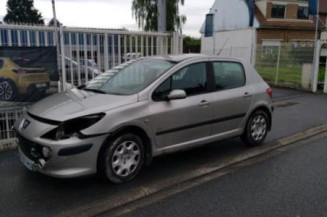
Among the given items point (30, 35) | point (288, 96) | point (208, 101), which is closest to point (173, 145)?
point (208, 101)

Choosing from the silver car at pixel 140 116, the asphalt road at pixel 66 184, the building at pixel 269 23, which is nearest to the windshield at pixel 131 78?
the silver car at pixel 140 116

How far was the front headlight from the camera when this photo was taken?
3.75 metres

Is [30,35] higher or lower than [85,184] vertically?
higher

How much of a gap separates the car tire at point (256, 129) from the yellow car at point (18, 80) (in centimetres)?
374

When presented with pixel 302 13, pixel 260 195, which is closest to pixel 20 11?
pixel 302 13

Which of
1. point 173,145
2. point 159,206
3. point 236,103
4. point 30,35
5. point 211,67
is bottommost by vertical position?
point 159,206

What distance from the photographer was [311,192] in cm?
399

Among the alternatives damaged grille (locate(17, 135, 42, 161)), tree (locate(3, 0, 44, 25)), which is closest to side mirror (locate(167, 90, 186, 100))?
damaged grille (locate(17, 135, 42, 161))

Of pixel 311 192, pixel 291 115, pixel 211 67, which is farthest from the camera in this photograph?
pixel 291 115

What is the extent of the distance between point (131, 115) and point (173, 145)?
2.82 ft

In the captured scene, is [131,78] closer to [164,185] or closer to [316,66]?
[164,185]

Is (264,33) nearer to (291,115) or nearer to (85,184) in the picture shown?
(291,115)

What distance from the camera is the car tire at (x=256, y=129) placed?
5.61 meters

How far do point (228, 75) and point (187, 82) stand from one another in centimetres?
90
